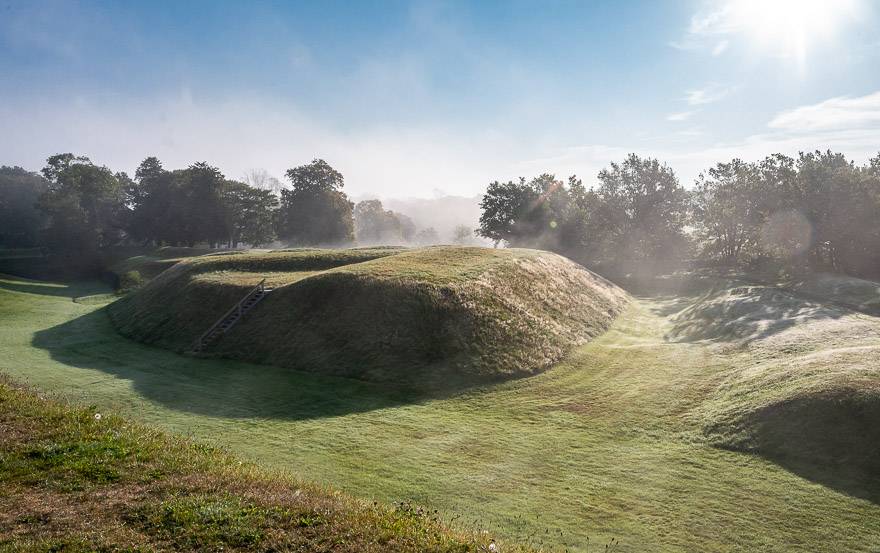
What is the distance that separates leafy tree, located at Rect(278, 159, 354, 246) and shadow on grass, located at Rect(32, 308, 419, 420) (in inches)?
2922

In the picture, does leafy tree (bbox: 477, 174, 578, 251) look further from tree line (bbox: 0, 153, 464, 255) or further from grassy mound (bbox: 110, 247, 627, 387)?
grassy mound (bbox: 110, 247, 627, 387)

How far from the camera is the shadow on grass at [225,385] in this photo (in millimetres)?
22953

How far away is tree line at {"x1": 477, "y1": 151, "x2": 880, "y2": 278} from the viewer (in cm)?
6138

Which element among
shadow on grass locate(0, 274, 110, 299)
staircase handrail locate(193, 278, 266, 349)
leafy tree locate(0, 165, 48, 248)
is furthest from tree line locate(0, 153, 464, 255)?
staircase handrail locate(193, 278, 266, 349)

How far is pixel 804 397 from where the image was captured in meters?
19.6

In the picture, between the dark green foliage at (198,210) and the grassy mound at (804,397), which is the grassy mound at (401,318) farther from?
the dark green foliage at (198,210)

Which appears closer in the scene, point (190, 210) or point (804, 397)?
point (804, 397)

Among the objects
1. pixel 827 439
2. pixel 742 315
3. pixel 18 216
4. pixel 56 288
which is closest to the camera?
pixel 827 439

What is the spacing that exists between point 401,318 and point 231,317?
14.6 meters

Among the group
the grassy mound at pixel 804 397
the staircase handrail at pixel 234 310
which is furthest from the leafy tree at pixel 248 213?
the grassy mound at pixel 804 397

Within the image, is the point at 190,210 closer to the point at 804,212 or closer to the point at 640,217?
the point at 640,217

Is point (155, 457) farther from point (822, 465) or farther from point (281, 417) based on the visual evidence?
point (822, 465)

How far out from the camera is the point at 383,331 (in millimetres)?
30719

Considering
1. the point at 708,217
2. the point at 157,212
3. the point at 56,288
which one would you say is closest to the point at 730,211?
the point at 708,217
